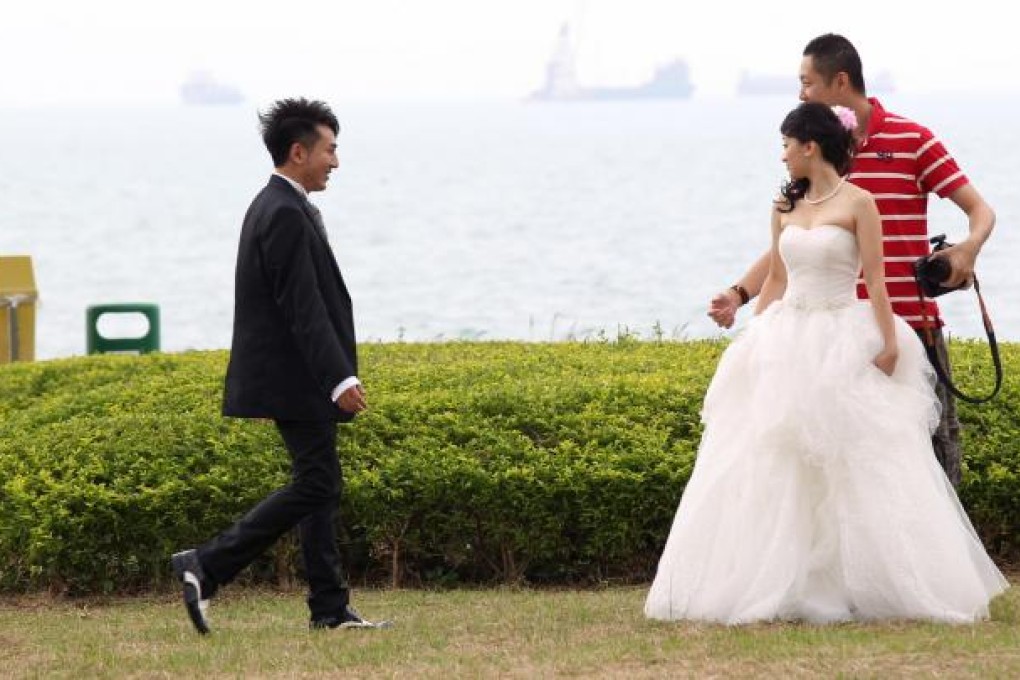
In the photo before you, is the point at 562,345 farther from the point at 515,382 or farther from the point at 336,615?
the point at 336,615

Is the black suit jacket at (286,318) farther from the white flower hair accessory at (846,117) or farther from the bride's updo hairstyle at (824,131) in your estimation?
the white flower hair accessory at (846,117)

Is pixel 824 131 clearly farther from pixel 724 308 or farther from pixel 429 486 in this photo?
pixel 429 486

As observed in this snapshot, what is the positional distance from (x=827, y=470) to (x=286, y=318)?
203 cm

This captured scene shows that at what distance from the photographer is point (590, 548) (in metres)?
8.55

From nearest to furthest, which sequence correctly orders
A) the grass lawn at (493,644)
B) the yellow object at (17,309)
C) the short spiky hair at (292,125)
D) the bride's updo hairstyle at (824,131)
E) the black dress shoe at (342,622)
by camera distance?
the grass lawn at (493,644) < the bride's updo hairstyle at (824,131) < the short spiky hair at (292,125) < the black dress shoe at (342,622) < the yellow object at (17,309)

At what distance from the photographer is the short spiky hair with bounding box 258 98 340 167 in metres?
6.97

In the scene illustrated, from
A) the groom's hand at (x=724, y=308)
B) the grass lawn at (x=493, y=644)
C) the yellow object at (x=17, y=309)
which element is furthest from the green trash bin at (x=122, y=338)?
the groom's hand at (x=724, y=308)

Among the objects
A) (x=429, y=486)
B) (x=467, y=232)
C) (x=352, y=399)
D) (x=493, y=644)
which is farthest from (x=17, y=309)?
(x=467, y=232)

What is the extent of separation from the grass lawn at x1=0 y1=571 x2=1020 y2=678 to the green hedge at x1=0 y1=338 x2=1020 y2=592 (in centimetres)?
45

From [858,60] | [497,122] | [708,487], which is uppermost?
[497,122]

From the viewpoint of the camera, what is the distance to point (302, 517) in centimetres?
695

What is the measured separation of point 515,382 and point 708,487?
2.89m

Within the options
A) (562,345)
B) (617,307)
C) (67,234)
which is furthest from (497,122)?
(562,345)

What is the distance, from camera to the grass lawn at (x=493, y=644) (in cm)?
611
